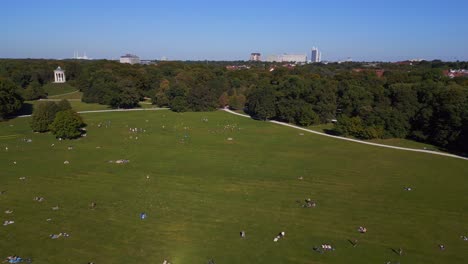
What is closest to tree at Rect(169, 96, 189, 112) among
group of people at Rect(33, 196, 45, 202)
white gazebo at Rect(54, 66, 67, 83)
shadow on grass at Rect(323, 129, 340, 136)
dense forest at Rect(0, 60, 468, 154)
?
dense forest at Rect(0, 60, 468, 154)

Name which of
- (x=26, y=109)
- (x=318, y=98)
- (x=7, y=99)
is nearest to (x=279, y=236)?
(x=318, y=98)

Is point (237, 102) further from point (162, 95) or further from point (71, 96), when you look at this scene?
point (71, 96)

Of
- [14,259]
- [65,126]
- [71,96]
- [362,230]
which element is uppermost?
[71,96]

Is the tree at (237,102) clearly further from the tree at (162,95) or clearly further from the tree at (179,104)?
the tree at (162,95)

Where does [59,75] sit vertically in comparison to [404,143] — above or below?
above

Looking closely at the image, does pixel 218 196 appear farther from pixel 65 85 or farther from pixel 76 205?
pixel 65 85

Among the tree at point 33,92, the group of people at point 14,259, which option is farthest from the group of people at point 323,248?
the tree at point 33,92

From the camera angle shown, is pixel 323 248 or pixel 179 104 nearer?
pixel 323 248
